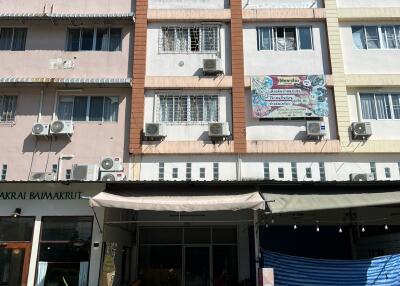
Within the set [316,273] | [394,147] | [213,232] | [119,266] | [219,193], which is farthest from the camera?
[213,232]

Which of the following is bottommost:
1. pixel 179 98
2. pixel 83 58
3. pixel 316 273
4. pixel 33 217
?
pixel 316 273

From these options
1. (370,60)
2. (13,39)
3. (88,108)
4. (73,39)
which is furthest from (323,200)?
(13,39)

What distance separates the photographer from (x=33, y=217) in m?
12.7

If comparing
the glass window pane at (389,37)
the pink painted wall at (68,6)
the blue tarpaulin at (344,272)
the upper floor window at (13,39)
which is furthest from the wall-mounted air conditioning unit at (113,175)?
the glass window pane at (389,37)

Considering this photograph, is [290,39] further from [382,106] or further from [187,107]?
[187,107]

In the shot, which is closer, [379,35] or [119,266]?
[119,266]

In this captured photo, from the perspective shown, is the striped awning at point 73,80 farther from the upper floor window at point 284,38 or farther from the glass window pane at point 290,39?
the glass window pane at point 290,39

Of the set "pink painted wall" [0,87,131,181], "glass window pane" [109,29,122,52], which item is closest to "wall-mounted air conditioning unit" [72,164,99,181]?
"pink painted wall" [0,87,131,181]

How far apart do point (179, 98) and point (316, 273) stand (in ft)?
28.1

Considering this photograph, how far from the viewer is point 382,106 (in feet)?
53.3

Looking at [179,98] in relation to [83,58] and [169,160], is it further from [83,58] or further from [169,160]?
[83,58]

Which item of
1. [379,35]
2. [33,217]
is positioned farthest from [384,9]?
[33,217]

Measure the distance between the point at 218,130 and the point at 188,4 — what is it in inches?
214

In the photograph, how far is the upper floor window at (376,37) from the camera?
16.8m
